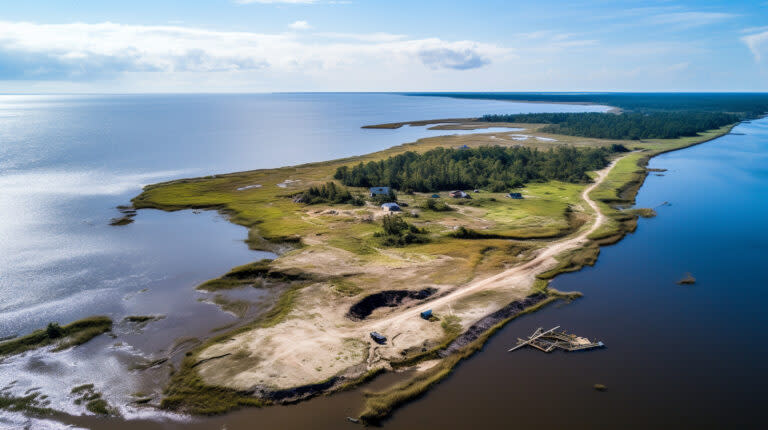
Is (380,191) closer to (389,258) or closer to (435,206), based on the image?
(435,206)

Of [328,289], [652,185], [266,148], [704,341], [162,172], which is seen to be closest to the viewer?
[704,341]

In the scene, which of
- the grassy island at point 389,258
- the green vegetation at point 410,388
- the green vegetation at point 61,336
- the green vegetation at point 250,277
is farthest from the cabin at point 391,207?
the green vegetation at point 61,336

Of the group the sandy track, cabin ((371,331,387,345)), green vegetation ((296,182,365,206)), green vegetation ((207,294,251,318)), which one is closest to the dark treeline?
green vegetation ((296,182,365,206))

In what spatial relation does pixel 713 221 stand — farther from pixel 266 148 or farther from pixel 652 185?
pixel 266 148

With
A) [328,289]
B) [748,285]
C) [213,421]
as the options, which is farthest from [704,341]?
[213,421]

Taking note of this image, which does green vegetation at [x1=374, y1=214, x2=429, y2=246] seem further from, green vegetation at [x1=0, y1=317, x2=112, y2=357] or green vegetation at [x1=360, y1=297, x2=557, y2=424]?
green vegetation at [x1=0, y1=317, x2=112, y2=357]

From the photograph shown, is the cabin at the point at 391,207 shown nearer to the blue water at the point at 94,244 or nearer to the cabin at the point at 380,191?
the cabin at the point at 380,191

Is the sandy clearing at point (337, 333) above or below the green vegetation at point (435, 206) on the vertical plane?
below

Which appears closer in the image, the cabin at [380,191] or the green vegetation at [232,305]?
the green vegetation at [232,305]
